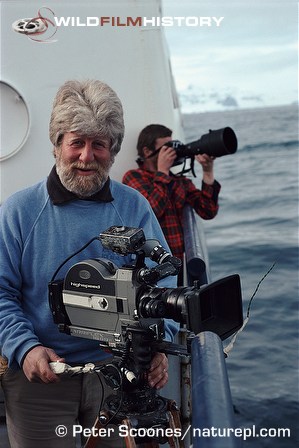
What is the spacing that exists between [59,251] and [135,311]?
1.42 feet

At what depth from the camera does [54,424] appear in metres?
2.59

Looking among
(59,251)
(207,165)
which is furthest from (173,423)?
(207,165)

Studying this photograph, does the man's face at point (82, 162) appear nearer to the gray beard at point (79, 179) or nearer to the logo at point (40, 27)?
the gray beard at point (79, 179)

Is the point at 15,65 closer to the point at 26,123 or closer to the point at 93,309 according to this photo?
the point at 26,123

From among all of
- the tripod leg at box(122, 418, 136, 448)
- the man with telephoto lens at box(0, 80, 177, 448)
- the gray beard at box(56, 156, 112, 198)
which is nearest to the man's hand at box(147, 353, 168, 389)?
the tripod leg at box(122, 418, 136, 448)

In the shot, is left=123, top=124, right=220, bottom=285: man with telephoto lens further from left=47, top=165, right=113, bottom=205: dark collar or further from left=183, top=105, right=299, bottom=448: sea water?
left=47, top=165, right=113, bottom=205: dark collar

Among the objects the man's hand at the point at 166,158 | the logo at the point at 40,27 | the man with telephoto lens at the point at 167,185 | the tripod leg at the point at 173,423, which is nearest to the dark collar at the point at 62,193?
the tripod leg at the point at 173,423

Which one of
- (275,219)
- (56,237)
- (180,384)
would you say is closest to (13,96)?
(180,384)

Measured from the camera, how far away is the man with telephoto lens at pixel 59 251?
248 centimetres

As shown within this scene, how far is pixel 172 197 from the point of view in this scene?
Result: 480 cm

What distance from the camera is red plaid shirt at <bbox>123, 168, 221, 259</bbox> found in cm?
449

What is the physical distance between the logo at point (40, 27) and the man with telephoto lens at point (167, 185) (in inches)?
36.0

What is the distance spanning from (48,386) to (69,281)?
16.5 inches

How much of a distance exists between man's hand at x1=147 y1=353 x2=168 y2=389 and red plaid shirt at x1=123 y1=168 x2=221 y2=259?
2134 millimetres
